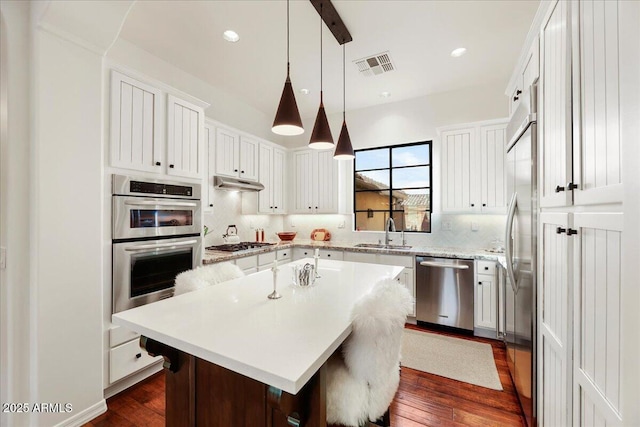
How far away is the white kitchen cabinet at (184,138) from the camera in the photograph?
253cm

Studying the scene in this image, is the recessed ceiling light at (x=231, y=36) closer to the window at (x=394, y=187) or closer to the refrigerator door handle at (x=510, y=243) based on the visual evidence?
the window at (x=394, y=187)

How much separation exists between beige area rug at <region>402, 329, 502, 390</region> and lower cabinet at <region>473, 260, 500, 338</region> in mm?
213

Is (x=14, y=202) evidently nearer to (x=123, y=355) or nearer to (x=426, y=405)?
(x=123, y=355)

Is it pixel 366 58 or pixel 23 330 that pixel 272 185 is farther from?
pixel 23 330

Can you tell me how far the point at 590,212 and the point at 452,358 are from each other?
7.37 feet

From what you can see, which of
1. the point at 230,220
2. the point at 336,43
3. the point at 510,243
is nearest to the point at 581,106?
the point at 510,243

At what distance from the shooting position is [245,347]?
97cm

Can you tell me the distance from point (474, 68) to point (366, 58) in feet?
4.55

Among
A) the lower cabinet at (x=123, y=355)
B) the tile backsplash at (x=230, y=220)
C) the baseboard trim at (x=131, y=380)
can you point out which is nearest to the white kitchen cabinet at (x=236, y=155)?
the tile backsplash at (x=230, y=220)

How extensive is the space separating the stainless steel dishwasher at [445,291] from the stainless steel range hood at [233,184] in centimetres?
245

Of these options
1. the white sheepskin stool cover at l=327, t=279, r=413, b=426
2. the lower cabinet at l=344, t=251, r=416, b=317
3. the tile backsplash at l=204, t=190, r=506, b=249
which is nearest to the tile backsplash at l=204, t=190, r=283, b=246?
the tile backsplash at l=204, t=190, r=506, b=249

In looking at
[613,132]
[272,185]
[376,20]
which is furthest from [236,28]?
[613,132]

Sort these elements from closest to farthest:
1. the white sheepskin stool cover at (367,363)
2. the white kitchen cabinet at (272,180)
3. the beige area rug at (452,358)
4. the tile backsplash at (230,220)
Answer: the white sheepskin stool cover at (367,363) < the beige area rug at (452,358) < the tile backsplash at (230,220) < the white kitchen cabinet at (272,180)

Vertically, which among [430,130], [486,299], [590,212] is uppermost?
[430,130]
